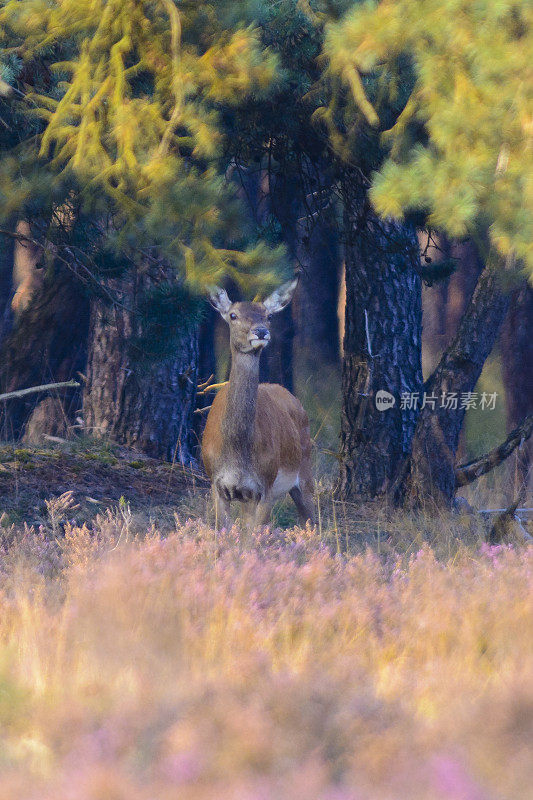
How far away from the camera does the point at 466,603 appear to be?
16.1 feet

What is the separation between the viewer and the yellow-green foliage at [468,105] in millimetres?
5375

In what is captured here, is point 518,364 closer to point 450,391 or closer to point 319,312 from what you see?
point 450,391

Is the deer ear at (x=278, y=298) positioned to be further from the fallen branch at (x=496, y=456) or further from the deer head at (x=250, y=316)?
the fallen branch at (x=496, y=456)

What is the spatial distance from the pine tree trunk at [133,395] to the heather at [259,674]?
6.32m

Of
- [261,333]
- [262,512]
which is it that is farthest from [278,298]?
[262,512]

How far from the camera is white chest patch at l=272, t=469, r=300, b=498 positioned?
9.02 m

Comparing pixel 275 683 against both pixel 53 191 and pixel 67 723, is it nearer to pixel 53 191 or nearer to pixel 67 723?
pixel 67 723

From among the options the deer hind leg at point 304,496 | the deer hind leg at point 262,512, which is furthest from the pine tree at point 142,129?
the deer hind leg at point 304,496

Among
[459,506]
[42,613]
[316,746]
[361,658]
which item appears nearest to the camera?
[316,746]

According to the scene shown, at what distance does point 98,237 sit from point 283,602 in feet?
17.2

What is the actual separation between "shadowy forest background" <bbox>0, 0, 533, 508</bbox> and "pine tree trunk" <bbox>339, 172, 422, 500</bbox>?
0.02m

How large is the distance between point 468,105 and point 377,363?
17.1 ft

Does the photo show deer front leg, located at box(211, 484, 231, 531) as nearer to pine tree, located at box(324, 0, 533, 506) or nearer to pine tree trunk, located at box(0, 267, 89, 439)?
pine tree, located at box(324, 0, 533, 506)

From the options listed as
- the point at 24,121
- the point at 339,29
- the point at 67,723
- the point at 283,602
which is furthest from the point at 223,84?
the point at 67,723
